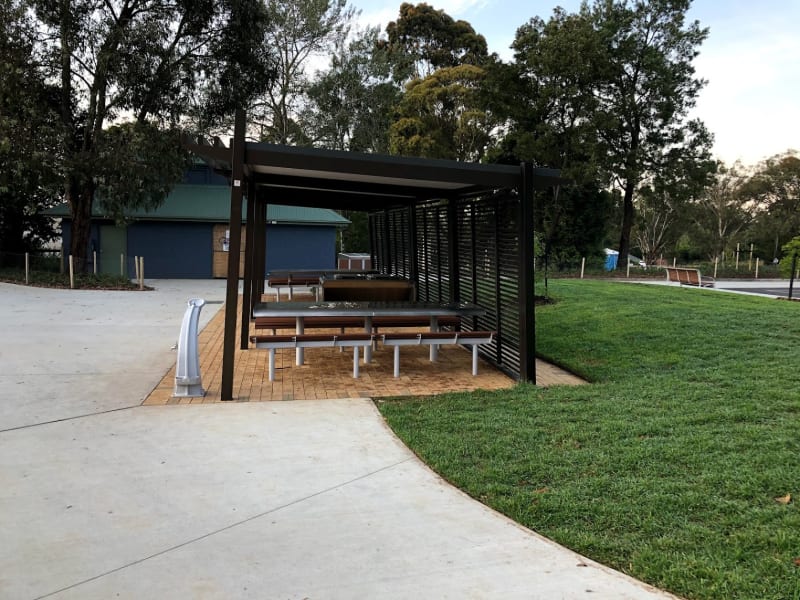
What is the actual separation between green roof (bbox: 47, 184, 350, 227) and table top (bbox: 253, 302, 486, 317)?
16.9 metres

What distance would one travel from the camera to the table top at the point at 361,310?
7.80 meters

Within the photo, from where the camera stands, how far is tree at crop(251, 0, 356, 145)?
1400 inches

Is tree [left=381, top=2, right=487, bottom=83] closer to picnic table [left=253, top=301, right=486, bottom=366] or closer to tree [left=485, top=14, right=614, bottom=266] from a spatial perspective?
tree [left=485, top=14, right=614, bottom=266]

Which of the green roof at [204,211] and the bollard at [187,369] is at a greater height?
the green roof at [204,211]

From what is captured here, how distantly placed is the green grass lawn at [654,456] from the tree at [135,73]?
56.8 ft

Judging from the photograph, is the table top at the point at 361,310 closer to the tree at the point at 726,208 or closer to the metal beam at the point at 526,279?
the metal beam at the point at 526,279

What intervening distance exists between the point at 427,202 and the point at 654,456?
750 centimetres

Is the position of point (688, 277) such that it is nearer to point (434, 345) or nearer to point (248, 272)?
point (434, 345)

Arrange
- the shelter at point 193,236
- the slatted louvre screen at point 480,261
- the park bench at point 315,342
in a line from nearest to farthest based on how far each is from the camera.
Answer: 1. the park bench at point 315,342
2. the slatted louvre screen at point 480,261
3. the shelter at point 193,236

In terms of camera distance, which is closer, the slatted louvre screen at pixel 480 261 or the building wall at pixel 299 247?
the slatted louvre screen at pixel 480 261

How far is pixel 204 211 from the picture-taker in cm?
2577

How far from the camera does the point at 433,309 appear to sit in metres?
8.30

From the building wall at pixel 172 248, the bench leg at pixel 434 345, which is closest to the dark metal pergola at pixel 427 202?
the bench leg at pixel 434 345

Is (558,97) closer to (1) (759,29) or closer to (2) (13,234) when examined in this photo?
(1) (759,29)
